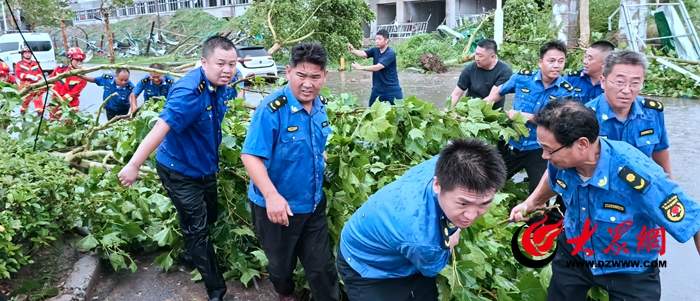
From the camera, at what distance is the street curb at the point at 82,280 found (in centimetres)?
333

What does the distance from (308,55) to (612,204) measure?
153cm

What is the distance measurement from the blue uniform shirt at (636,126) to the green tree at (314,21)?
12.4 ft

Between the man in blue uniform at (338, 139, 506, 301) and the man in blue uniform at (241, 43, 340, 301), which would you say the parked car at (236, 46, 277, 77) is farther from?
the man in blue uniform at (338, 139, 506, 301)

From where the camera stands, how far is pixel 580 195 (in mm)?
2504

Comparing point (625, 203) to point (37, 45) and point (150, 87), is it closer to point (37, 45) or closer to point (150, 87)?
point (150, 87)

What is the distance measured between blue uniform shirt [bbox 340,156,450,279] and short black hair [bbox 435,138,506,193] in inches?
4.3

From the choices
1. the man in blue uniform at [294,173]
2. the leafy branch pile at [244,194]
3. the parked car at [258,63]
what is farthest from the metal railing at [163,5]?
the man in blue uniform at [294,173]

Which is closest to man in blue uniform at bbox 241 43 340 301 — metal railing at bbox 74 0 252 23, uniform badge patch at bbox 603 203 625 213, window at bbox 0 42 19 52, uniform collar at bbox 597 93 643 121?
uniform badge patch at bbox 603 203 625 213

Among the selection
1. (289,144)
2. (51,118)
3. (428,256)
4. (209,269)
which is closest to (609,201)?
(428,256)

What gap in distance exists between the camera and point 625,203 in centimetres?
235

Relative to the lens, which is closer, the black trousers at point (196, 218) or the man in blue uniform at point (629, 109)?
the man in blue uniform at point (629, 109)

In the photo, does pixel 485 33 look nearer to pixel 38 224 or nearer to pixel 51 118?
pixel 51 118

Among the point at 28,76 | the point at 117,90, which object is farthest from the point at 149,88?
the point at 28,76

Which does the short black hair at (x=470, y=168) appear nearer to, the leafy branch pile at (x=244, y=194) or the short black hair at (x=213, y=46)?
the leafy branch pile at (x=244, y=194)
